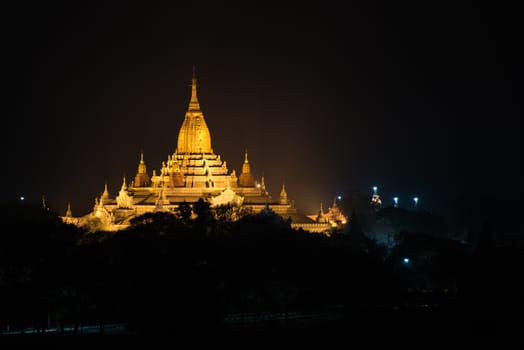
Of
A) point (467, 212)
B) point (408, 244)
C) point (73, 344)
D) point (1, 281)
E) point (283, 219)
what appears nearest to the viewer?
point (73, 344)

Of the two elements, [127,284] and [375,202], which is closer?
[127,284]

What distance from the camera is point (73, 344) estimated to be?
73.4 metres

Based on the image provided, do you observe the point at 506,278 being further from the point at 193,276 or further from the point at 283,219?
the point at 283,219

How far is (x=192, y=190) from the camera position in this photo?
131875mm

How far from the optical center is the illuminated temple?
12712cm

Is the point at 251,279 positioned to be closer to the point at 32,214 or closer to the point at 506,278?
the point at 506,278

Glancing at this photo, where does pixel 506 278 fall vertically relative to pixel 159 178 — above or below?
below

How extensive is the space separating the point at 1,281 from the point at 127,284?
5.37m

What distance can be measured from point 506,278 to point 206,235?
53.0ft

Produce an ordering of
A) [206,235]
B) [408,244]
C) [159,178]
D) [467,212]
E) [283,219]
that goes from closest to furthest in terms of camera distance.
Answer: [206,235] → [408,244] → [283,219] → [159,178] → [467,212]

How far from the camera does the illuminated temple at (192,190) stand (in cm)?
12712

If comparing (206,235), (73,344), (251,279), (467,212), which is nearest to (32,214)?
(206,235)

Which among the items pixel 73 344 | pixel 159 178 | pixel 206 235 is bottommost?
pixel 73 344

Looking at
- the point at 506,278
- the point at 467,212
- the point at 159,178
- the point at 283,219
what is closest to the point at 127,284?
the point at 506,278
